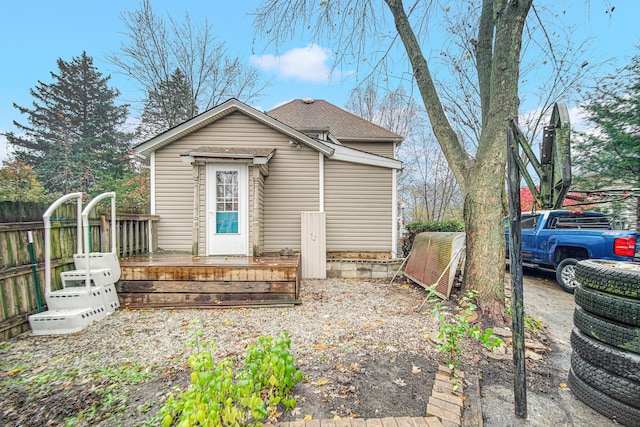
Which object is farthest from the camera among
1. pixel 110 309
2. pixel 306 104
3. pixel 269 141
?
pixel 306 104

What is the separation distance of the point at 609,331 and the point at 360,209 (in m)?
5.58

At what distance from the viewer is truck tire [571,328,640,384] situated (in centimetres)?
193

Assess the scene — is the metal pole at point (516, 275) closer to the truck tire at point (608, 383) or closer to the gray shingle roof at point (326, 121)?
the truck tire at point (608, 383)

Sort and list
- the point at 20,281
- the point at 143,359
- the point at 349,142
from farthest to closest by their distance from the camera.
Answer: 1. the point at 349,142
2. the point at 20,281
3. the point at 143,359

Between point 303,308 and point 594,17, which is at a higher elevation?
point 594,17

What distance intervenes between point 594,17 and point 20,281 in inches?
366

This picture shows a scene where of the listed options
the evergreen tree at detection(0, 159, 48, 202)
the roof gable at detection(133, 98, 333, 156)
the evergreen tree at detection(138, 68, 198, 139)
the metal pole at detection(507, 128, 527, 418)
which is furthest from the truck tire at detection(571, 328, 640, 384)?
the evergreen tree at detection(138, 68, 198, 139)

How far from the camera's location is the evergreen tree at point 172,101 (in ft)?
51.7

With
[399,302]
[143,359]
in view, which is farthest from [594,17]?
[143,359]

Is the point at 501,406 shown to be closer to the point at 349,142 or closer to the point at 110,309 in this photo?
the point at 110,309

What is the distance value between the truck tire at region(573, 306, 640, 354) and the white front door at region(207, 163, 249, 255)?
5614 millimetres

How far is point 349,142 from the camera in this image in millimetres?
11203

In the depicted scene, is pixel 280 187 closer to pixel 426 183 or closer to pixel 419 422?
pixel 419 422

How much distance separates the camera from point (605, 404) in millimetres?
2039
